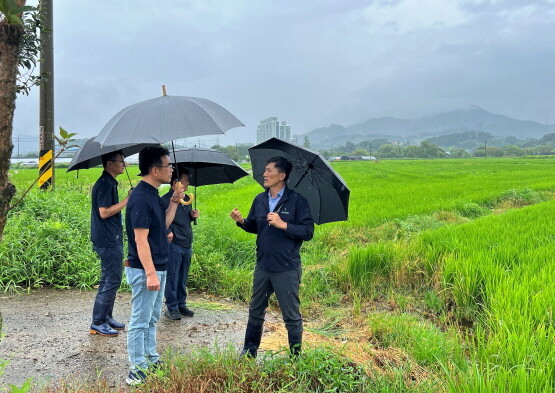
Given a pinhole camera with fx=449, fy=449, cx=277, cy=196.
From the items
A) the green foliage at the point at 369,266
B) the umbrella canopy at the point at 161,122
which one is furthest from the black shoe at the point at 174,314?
the green foliage at the point at 369,266

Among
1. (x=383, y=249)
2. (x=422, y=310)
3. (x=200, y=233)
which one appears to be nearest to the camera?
(x=422, y=310)

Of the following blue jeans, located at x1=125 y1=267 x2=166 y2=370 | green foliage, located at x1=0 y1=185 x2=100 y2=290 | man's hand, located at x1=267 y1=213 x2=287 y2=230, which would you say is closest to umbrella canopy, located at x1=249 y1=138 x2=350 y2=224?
man's hand, located at x1=267 y1=213 x2=287 y2=230

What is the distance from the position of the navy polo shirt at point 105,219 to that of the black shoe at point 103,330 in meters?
0.69

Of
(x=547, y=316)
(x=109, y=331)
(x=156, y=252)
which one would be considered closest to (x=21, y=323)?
(x=109, y=331)

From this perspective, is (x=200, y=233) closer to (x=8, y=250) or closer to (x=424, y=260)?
(x=8, y=250)

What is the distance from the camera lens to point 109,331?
3729mm

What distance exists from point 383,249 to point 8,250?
447 centimetres

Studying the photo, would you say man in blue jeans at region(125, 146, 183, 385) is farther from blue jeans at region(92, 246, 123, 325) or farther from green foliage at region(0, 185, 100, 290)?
green foliage at region(0, 185, 100, 290)

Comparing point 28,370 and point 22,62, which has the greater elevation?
point 22,62

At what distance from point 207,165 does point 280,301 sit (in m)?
1.96

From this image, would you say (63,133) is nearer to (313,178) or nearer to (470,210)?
(313,178)

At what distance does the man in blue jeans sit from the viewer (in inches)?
107

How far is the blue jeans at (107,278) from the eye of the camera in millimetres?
3699

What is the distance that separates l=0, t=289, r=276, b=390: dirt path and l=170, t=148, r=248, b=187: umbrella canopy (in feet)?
4.36
